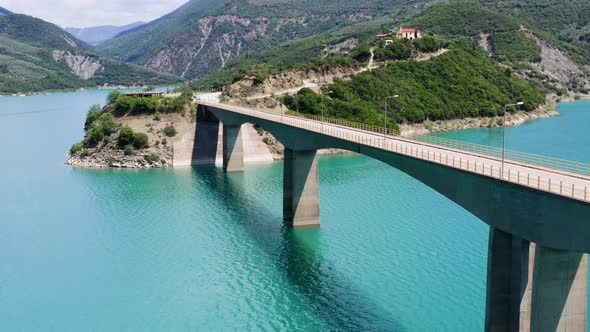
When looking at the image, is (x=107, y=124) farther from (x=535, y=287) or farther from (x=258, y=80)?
(x=535, y=287)

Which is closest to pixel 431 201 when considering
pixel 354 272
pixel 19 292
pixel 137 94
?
pixel 354 272

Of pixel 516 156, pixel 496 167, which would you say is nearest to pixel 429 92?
pixel 516 156

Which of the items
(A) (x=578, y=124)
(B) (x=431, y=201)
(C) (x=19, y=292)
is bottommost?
(C) (x=19, y=292)

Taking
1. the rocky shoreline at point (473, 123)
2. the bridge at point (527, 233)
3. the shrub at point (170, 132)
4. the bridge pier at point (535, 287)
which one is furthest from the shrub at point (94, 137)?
the bridge pier at point (535, 287)

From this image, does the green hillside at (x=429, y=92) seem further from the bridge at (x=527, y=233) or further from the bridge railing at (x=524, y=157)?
the bridge at (x=527, y=233)

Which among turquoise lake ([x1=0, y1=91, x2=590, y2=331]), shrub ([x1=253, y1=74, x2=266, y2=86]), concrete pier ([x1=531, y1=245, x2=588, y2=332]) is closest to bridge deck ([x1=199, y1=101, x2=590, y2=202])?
concrete pier ([x1=531, y1=245, x2=588, y2=332])

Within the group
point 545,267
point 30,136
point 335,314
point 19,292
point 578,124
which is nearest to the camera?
point 545,267

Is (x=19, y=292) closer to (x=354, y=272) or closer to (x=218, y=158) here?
(x=354, y=272)
